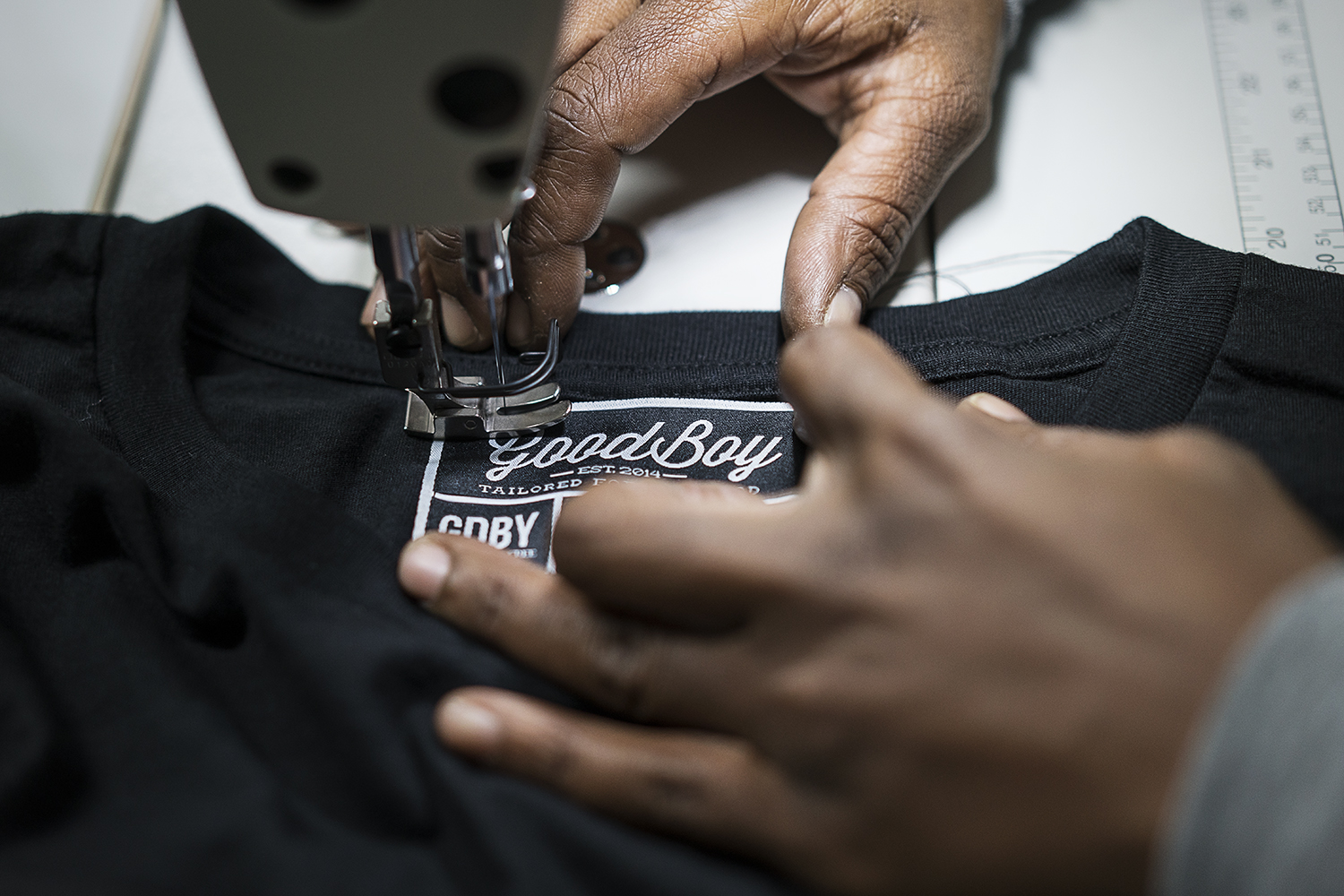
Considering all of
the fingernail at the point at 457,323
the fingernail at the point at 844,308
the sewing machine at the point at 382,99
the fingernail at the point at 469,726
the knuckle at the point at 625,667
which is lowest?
the fingernail at the point at 469,726

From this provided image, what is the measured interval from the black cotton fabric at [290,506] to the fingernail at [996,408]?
0.06 meters

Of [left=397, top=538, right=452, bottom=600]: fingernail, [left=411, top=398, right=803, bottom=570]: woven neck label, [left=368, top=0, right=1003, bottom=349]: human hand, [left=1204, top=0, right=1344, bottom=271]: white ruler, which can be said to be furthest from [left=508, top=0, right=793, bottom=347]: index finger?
[left=1204, top=0, right=1344, bottom=271]: white ruler

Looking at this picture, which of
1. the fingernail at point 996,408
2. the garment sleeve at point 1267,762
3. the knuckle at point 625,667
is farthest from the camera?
the fingernail at point 996,408

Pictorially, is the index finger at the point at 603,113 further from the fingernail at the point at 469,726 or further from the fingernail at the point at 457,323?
the fingernail at the point at 469,726

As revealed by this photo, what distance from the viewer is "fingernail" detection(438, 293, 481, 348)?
751 mm

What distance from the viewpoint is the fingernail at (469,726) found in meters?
0.51

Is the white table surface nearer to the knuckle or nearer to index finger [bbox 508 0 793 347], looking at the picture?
index finger [bbox 508 0 793 347]

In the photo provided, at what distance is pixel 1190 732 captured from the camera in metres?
0.39

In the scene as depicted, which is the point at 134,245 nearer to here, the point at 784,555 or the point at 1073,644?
the point at 784,555

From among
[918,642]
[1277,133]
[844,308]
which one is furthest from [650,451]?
[1277,133]

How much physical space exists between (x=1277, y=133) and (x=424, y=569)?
3.08 feet

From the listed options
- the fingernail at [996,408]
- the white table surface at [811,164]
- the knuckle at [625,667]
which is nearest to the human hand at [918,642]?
the knuckle at [625,667]

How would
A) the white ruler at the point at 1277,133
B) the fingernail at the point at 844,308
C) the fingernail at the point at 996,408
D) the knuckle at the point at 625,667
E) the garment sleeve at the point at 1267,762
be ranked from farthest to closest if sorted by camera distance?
the white ruler at the point at 1277,133 → the fingernail at the point at 844,308 → the fingernail at the point at 996,408 → the knuckle at the point at 625,667 → the garment sleeve at the point at 1267,762

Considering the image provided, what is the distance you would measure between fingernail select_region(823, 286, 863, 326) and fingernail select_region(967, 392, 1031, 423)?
0.40 ft
